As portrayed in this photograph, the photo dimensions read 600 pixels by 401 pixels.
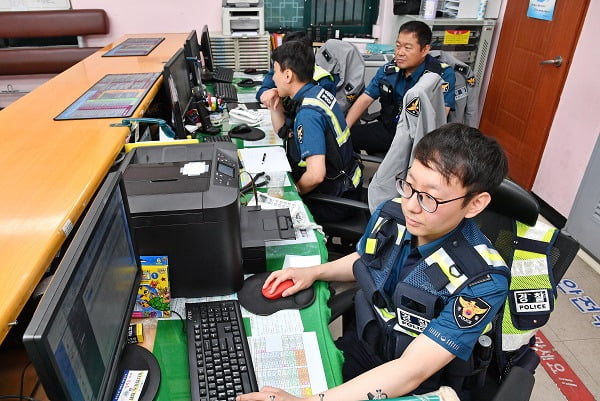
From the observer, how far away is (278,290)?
1354mm

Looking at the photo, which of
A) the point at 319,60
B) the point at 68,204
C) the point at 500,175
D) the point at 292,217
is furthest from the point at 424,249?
the point at 319,60

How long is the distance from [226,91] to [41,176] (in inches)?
82.3

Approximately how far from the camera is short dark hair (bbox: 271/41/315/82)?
86.0 inches

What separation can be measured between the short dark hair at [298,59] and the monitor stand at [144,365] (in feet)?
4.99

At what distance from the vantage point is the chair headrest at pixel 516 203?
3.75 feet

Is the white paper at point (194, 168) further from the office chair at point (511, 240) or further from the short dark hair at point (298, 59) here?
the short dark hair at point (298, 59)

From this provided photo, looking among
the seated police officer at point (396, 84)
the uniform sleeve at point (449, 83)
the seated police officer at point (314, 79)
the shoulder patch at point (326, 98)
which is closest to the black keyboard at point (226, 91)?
the seated police officer at point (314, 79)

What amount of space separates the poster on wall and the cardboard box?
330 centimetres

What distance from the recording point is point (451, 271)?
112cm

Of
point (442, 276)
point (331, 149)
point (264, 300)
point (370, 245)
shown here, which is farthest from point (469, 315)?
point (331, 149)

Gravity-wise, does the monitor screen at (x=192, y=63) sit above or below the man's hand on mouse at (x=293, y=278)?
above

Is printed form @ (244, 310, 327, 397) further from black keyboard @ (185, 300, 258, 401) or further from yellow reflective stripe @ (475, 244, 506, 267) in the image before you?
yellow reflective stripe @ (475, 244, 506, 267)

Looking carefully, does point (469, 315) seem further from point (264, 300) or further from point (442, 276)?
point (264, 300)

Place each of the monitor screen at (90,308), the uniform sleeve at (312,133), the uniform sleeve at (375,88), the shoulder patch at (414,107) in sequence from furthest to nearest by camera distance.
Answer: the uniform sleeve at (375,88) → the uniform sleeve at (312,133) → the shoulder patch at (414,107) → the monitor screen at (90,308)
